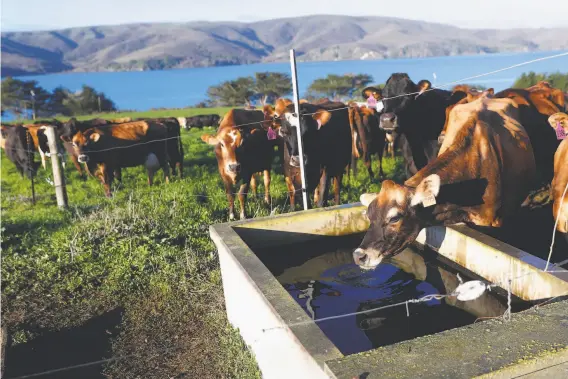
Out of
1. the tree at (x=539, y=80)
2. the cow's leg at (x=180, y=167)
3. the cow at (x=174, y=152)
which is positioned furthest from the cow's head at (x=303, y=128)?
the tree at (x=539, y=80)

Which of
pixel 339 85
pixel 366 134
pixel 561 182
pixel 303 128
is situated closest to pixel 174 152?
pixel 366 134

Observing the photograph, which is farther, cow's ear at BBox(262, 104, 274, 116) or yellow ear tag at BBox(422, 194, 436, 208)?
cow's ear at BBox(262, 104, 274, 116)

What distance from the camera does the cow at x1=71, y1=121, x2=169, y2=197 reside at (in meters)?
8.99

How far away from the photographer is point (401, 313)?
3.32m

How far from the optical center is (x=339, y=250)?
4.27 m

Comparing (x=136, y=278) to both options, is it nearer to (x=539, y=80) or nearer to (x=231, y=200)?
(x=231, y=200)

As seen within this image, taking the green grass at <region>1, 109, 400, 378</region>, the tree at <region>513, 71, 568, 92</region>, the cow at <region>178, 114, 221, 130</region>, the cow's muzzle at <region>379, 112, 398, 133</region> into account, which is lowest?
the green grass at <region>1, 109, 400, 378</region>

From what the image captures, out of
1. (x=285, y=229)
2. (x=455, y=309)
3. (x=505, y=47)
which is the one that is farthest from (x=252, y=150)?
(x=505, y=47)

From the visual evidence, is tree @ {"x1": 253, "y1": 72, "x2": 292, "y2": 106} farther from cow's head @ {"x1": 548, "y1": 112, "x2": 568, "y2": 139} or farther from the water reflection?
the water reflection

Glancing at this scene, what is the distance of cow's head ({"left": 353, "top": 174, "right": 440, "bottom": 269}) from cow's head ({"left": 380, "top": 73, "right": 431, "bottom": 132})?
2.87m

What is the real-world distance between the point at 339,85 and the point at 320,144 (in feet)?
156

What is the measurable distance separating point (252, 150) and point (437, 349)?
5.49 meters

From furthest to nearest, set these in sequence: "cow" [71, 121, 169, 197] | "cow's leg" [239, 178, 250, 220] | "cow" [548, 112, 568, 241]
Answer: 1. "cow" [71, 121, 169, 197]
2. "cow's leg" [239, 178, 250, 220]
3. "cow" [548, 112, 568, 241]

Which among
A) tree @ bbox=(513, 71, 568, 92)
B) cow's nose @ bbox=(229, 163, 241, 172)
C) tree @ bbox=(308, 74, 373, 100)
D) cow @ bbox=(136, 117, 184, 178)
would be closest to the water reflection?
cow's nose @ bbox=(229, 163, 241, 172)
